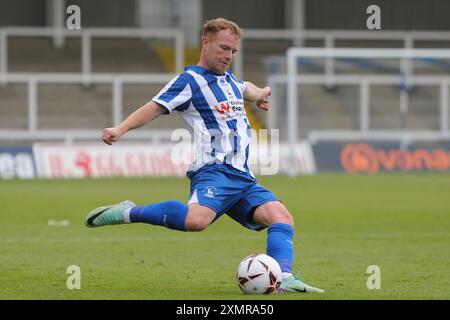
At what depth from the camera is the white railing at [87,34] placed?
131 ft

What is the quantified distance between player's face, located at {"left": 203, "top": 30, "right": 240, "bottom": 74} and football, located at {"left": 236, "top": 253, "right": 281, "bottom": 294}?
5.02 ft

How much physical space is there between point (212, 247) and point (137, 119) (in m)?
5.10

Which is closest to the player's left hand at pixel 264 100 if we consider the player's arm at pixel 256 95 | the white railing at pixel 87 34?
the player's arm at pixel 256 95

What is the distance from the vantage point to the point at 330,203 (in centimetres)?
2178

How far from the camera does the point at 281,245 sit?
930 centimetres

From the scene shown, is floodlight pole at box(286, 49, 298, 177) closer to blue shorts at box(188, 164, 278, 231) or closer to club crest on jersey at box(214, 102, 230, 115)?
blue shorts at box(188, 164, 278, 231)

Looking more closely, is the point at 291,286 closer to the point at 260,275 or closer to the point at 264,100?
the point at 260,275

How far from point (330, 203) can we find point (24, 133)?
16.9 m

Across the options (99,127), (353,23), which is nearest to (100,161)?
(99,127)

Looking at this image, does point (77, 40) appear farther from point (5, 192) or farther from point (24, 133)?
point (5, 192)

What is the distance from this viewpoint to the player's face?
30.2 ft

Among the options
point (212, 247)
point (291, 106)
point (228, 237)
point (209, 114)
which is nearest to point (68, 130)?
point (291, 106)

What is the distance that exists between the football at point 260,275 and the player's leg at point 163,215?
0.46 meters

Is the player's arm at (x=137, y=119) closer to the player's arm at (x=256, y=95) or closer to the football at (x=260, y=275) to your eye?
the player's arm at (x=256, y=95)
